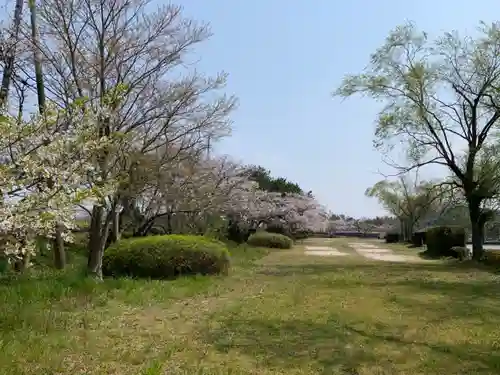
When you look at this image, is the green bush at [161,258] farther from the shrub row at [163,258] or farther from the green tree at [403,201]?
the green tree at [403,201]

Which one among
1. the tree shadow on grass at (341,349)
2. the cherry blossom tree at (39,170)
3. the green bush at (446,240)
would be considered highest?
the cherry blossom tree at (39,170)

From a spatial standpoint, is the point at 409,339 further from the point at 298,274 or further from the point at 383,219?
the point at 383,219

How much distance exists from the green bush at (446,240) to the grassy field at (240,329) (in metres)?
12.8

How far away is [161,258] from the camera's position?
10555 millimetres

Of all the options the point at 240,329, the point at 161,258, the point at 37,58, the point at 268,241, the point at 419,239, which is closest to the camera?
the point at 240,329

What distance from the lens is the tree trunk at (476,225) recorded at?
55.0 feet

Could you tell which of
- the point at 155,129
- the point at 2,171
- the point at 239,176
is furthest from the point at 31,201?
the point at 239,176

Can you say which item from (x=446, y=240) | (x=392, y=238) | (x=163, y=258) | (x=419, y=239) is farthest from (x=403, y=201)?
(x=163, y=258)

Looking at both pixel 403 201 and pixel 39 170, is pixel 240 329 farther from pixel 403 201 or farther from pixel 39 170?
pixel 403 201

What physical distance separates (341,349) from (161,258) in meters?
6.44

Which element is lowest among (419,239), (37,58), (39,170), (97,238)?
(419,239)

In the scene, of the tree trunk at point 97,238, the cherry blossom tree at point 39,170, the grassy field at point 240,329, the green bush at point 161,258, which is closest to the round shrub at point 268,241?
the green bush at point 161,258

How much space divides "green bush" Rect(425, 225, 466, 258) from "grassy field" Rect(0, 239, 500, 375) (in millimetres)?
12797

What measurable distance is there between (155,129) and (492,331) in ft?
23.1
